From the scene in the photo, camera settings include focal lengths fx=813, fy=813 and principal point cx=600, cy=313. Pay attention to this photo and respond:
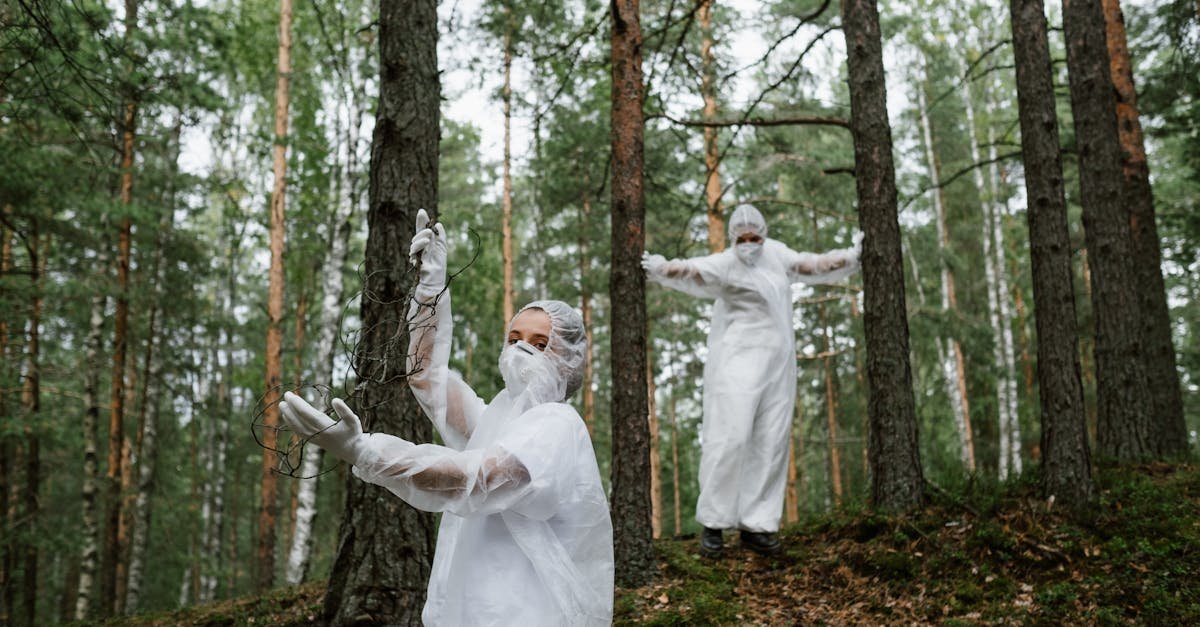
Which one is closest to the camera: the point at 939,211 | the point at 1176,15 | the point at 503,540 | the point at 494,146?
the point at 503,540

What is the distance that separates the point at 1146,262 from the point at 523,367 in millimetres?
8714

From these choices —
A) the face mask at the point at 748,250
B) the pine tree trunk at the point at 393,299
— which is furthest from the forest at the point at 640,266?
the face mask at the point at 748,250

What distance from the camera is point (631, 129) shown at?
259 inches

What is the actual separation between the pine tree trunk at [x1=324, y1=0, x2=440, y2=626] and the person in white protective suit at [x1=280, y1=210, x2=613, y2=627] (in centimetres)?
146

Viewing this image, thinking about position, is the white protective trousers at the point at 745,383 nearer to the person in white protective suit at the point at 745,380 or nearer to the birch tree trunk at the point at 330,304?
the person in white protective suit at the point at 745,380

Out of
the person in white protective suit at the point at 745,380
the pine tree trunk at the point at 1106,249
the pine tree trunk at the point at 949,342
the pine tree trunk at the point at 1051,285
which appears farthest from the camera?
the pine tree trunk at the point at 949,342

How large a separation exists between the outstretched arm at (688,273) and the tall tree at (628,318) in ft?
0.56

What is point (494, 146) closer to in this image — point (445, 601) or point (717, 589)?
point (717, 589)

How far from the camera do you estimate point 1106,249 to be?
7754 millimetres

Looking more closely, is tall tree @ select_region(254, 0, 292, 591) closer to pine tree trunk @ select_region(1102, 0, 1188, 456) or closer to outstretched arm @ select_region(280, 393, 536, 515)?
outstretched arm @ select_region(280, 393, 536, 515)

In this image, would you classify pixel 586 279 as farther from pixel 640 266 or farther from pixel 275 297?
pixel 640 266

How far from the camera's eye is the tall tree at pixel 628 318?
5.78 meters

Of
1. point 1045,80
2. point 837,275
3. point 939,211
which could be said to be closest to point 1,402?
point 837,275

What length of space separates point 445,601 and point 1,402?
10344 mm
